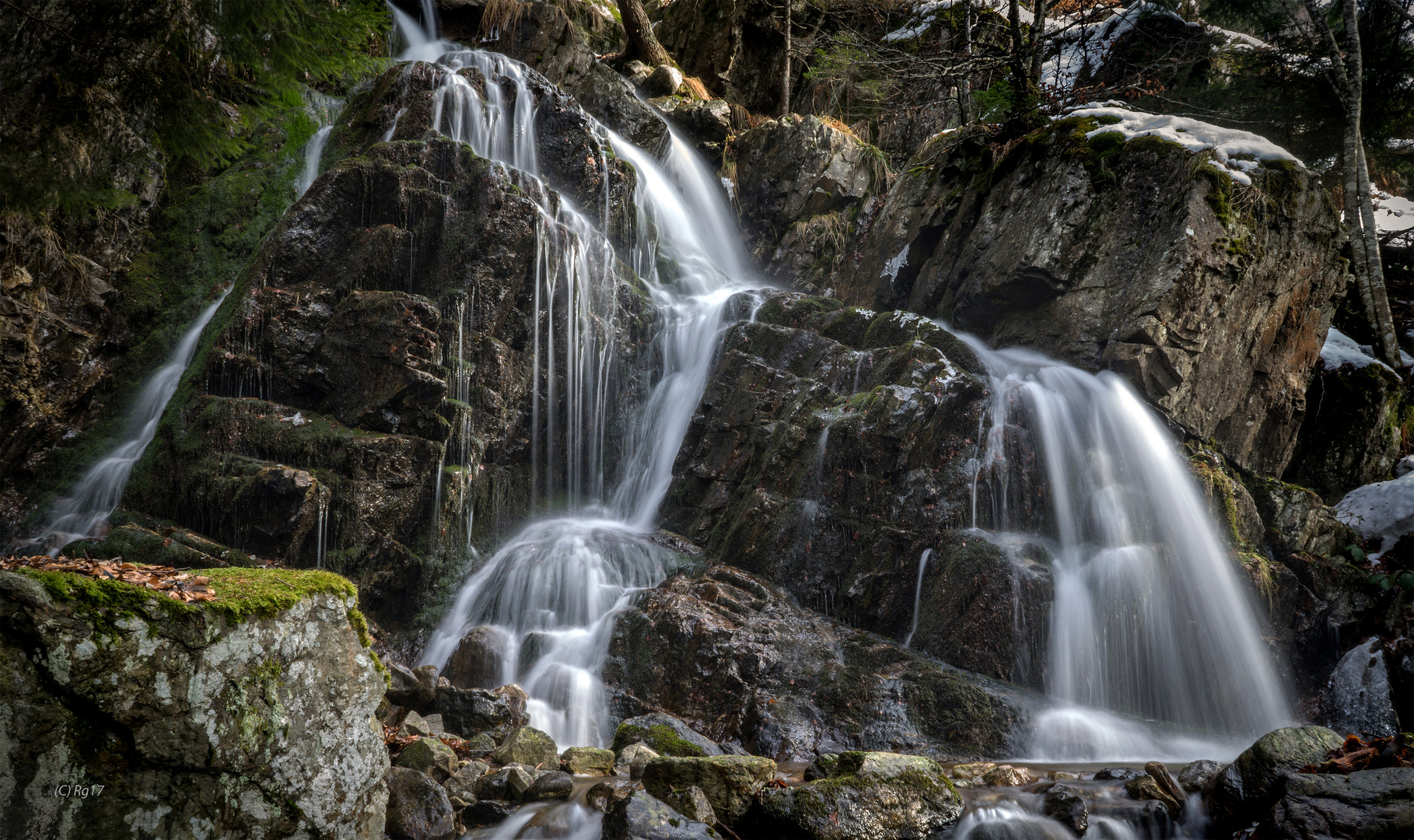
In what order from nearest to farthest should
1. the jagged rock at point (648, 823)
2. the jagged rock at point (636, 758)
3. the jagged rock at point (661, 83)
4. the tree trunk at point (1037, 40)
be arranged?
the jagged rock at point (648, 823), the jagged rock at point (636, 758), the tree trunk at point (1037, 40), the jagged rock at point (661, 83)

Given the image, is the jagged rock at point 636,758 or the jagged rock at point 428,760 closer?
the jagged rock at point 428,760

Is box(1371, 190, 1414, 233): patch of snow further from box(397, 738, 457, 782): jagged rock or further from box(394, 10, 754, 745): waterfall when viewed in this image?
box(397, 738, 457, 782): jagged rock

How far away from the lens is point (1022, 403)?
8.62 m

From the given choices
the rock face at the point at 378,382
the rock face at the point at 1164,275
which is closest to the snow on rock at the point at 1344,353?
the rock face at the point at 1164,275

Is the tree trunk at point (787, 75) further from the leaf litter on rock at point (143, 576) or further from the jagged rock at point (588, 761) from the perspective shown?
the leaf litter on rock at point (143, 576)

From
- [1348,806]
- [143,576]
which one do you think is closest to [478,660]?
[143,576]

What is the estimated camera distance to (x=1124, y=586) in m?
7.20

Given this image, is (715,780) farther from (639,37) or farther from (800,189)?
(639,37)

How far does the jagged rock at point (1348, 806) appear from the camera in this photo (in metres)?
3.46

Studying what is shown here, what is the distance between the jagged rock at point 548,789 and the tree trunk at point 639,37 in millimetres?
19536

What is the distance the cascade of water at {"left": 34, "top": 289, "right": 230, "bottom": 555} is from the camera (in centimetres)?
829

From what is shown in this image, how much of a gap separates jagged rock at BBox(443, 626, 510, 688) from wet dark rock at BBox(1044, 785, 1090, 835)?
513 cm

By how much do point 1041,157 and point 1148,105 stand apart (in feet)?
16.2

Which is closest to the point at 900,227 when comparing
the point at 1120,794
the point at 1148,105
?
the point at 1148,105
